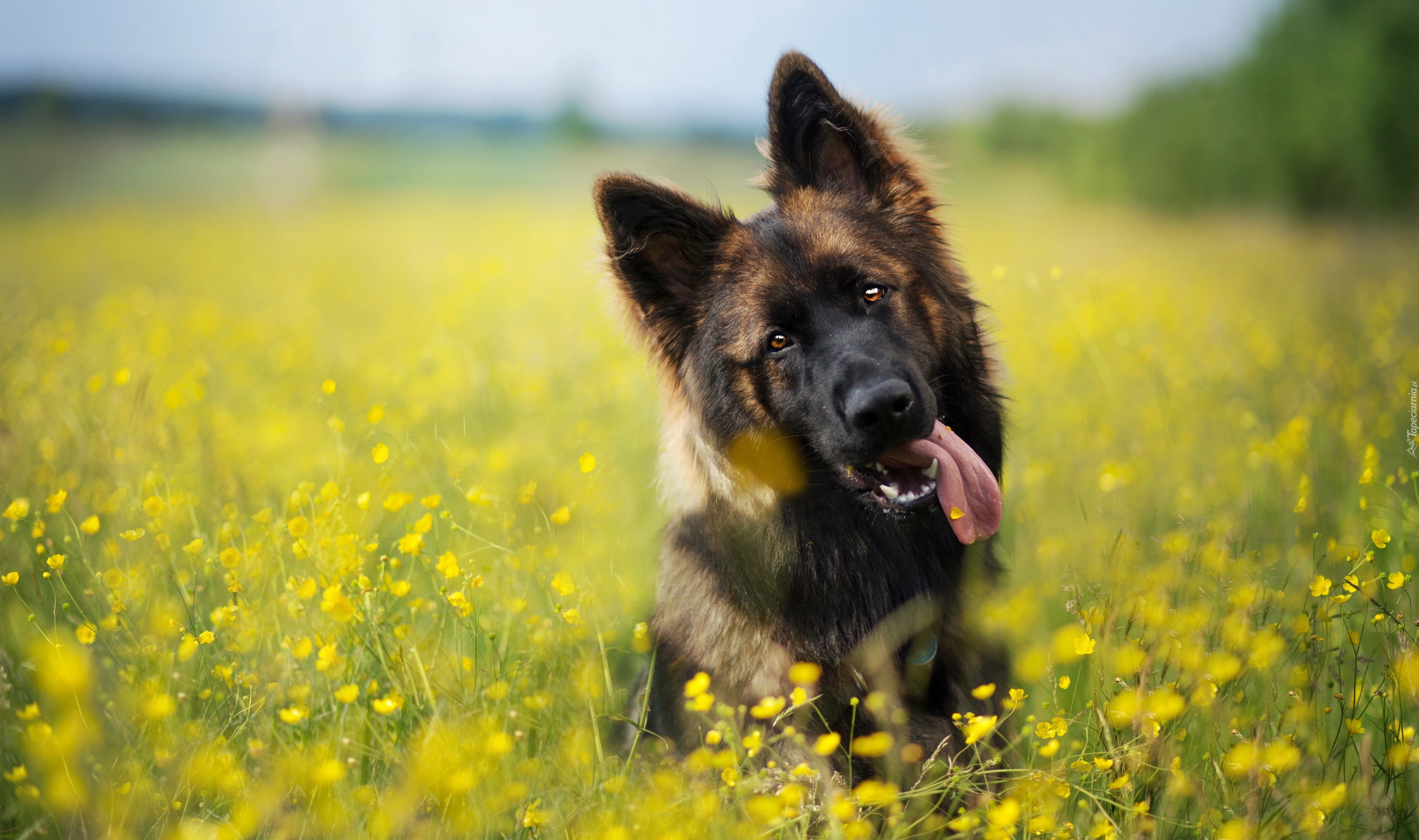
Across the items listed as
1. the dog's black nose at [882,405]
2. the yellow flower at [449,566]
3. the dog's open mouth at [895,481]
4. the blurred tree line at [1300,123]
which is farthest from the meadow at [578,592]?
the blurred tree line at [1300,123]

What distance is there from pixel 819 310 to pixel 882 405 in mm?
540

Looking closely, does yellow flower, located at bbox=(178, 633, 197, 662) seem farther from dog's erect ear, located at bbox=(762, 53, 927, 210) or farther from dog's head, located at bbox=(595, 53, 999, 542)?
dog's erect ear, located at bbox=(762, 53, 927, 210)

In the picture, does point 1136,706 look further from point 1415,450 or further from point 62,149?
point 62,149

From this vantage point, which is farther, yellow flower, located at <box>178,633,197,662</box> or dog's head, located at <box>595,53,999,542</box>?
Answer: dog's head, located at <box>595,53,999,542</box>

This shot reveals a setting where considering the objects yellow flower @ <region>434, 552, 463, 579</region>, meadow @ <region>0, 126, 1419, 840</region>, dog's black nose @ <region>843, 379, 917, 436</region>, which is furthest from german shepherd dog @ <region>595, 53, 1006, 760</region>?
yellow flower @ <region>434, 552, 463, 579</region>

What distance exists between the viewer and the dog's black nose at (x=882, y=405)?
2.42m

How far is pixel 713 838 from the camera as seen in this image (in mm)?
1853

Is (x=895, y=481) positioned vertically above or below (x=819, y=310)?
below

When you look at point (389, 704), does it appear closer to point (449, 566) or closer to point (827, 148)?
point (449, 566)

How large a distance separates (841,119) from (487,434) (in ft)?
10.5

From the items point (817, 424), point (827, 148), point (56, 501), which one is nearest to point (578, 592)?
point (817, 424)

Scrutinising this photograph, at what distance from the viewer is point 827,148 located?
305 cm

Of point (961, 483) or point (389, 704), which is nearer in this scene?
point (389, 704)

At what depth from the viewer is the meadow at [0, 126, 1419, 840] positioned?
1925 mm
